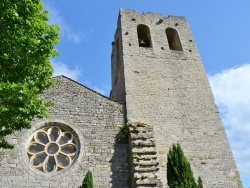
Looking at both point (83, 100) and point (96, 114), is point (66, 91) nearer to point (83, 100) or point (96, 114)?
point (83, 100)

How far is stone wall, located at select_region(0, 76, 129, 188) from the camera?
32.7ft

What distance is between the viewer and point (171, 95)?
13430 millimetres

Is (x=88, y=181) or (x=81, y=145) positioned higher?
(x=81, y=145)

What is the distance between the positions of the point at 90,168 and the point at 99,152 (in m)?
0.69

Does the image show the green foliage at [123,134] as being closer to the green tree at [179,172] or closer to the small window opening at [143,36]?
the green tree at [179,172]

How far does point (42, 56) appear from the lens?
769 cm

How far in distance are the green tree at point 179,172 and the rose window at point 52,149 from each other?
11.5 ft

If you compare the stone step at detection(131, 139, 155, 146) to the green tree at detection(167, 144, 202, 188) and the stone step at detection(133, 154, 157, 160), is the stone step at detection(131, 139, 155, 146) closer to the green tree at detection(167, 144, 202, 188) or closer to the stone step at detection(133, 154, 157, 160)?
the stone step at detection(133, 154, 157, 160)

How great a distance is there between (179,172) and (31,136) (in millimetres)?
5476

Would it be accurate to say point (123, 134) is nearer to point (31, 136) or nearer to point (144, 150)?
point (144, 150)

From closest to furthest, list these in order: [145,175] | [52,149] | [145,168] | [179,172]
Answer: [179,172], [145,175], [145,168], [52,149]

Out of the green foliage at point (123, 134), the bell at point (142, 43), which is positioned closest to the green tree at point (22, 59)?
the green foliage at point (123, 134)

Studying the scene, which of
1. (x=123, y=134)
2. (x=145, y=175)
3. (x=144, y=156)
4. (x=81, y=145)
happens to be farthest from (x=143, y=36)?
(x=145, y=175)

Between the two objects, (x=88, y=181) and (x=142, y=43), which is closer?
(x=88, y=181)
